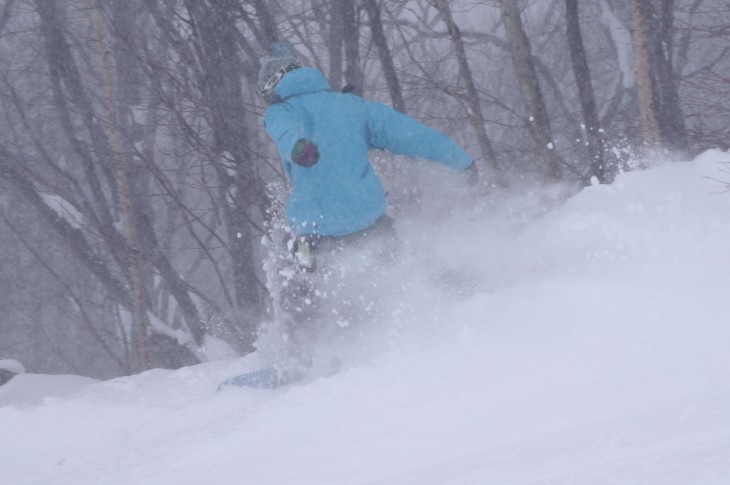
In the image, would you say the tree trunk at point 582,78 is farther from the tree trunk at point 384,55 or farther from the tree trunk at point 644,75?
the tree trunk at point 384,55

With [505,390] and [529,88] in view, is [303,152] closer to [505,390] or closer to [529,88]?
[505,390]

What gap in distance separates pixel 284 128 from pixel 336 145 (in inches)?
13.1

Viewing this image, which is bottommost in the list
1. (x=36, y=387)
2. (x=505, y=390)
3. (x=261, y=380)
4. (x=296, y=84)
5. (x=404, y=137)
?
(x=36, y=387)

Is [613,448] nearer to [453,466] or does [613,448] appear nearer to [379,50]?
[453,466]

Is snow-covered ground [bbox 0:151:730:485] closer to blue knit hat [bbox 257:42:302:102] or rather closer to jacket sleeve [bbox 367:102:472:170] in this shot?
jacket sleeve [bbox 367:102:472:170]

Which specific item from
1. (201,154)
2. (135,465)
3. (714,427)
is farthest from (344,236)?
(201,154)

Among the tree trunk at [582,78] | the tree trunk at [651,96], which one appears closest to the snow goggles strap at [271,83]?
the tree trunk at [651,96]

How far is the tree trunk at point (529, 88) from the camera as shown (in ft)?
21.4

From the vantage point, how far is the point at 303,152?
3707mm

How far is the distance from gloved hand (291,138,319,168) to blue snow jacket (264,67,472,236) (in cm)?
17

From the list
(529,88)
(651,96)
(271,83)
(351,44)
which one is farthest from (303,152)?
(351,44)

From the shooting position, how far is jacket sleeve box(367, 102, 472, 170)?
13.8ft

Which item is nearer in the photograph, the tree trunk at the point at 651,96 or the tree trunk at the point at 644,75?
the tree trunk at the point at 651,96

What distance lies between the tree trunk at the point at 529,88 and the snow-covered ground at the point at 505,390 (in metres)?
2.07
